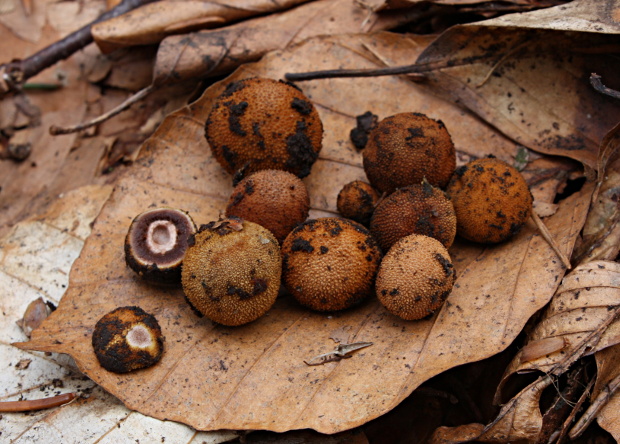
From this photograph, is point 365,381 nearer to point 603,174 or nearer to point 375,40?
point 603,174

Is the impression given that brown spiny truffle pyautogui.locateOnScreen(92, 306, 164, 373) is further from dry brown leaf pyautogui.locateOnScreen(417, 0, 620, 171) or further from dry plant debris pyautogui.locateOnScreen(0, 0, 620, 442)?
dry brown leaf pyautogui.locateOnScreen(417, 0, 620, 171)

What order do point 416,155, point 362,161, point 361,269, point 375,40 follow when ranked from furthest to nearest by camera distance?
point 375,40 < point 362,161 < point 416,155 < point 361,269

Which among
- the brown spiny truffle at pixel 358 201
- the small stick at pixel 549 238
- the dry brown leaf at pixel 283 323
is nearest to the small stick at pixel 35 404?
the dry brown leaf at pixel 283 323

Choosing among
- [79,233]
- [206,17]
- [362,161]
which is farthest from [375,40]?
[79,233]

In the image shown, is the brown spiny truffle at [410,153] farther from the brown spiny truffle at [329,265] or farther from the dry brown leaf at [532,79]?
the dry brown leaf at [532,79]

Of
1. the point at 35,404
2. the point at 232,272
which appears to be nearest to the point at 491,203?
the point at 232,272

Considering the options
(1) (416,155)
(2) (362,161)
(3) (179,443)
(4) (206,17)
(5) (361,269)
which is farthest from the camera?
(4) (206,17)

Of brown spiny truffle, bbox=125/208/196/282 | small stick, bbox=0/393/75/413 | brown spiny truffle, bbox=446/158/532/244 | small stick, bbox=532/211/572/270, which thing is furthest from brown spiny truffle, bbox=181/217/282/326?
small stick, bbox=532/211/572/270
